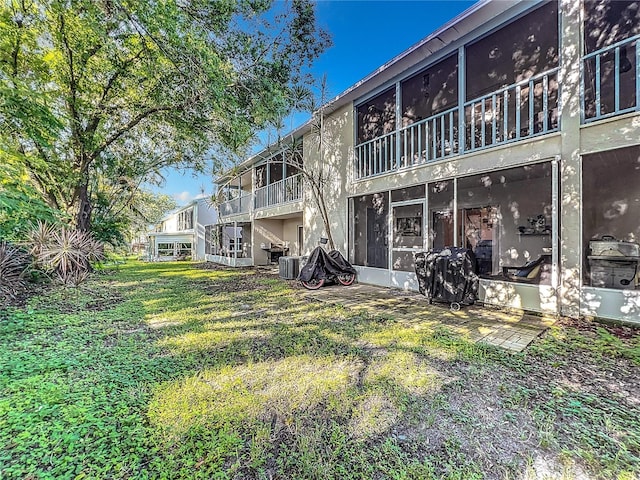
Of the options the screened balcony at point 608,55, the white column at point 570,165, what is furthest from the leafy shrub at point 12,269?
the screened balcony at point 608,55

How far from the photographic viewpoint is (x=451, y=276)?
5680 millimetres

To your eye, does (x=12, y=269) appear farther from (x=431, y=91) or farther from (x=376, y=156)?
(x=431, y=91)

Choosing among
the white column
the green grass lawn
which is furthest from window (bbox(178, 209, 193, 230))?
the white column

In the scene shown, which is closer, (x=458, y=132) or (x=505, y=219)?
(x=458, y=132)

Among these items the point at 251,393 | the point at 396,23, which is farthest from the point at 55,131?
the point at 396,23

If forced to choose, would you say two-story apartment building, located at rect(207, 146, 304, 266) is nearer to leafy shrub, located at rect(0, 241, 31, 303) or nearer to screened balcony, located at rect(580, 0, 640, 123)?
leafy shrub, located at rect(0, 241, 31, 303)

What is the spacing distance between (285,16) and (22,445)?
8.93 metres

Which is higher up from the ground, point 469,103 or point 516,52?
point 516,52

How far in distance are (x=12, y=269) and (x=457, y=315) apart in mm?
9317

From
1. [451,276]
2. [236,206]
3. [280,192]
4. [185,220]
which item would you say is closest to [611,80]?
[451,276]

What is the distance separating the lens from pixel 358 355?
11.9ft

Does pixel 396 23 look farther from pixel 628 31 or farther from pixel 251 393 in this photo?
pixel 251 393

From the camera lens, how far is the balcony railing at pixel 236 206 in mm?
16592

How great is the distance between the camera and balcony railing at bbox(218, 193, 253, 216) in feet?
54.4
